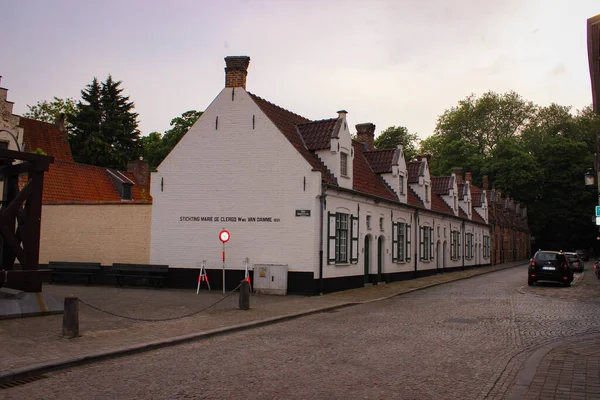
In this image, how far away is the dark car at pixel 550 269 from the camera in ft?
78.7

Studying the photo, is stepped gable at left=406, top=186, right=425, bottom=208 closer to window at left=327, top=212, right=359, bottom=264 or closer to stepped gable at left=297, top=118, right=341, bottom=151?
window at left=327, top=212, right=359, bottom=264

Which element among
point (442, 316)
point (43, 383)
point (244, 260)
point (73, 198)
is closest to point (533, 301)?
point (442, 316)

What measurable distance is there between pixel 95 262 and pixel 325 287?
10165 millimetres

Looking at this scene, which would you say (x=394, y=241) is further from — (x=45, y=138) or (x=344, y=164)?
(x=45, y=138)

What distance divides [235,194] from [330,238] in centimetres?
399

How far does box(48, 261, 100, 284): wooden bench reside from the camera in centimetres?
2188

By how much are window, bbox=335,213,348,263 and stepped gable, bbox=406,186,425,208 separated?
8.80 m

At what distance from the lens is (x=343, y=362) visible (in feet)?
27.3

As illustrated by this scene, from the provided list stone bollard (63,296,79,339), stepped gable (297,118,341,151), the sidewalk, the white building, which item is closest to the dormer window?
the white building

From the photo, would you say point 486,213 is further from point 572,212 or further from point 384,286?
point 384,286

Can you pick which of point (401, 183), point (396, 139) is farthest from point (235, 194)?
point (396, 139)

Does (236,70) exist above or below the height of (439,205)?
above

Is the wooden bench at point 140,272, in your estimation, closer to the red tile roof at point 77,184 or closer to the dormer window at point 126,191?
the red tile roof at point 77,184

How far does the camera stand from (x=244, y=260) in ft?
64.7
